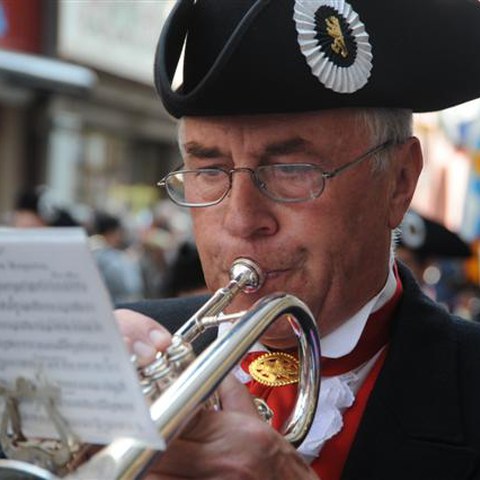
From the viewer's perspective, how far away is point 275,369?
2.08 metres

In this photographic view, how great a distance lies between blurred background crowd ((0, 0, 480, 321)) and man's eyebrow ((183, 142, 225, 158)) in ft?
8.41

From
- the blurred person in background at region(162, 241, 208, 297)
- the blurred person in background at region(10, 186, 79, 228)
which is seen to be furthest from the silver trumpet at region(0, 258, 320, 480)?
the blurred person in background at region(10, 186, 79, 228)

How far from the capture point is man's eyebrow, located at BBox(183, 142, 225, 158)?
201cm

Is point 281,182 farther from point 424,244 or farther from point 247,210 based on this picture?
point 424,244

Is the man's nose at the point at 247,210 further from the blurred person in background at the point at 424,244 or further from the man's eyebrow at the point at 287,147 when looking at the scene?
the blurred person in background at the point at 424,244

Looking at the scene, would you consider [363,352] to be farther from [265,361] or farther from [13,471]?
[13,471]

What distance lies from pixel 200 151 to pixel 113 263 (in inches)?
231

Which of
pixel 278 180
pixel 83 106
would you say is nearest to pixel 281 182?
pixel 278 180

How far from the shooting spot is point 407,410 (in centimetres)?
201

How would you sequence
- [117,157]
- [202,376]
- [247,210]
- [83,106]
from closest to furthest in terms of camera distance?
[202,376]
[247,210]
[83,106]
[117,157]

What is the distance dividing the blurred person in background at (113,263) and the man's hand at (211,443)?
533cm

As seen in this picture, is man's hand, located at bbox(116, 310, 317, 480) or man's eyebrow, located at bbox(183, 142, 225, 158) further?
man's eyebrow, located at bbox(183, 142, 225, 158)

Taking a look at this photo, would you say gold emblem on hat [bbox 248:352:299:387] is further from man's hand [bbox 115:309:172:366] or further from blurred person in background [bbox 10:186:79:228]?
blurred person in background [bbox 10:186:79:228]

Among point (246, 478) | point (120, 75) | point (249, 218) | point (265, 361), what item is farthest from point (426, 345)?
point (120, 75)
